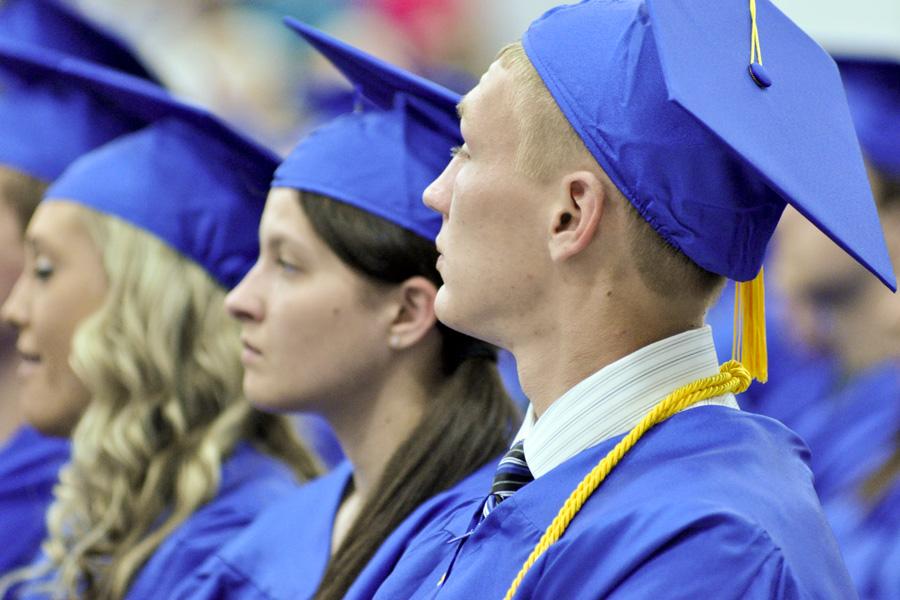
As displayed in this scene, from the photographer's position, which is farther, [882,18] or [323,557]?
[882,18]

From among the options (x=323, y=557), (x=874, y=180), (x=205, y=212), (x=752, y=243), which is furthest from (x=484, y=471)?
(x=874, y=180)

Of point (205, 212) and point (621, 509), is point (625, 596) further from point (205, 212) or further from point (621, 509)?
point (205, 212)

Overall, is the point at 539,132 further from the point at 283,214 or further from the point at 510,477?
the point at 283,214

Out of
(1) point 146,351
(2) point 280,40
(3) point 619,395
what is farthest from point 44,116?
(2) point 280,40

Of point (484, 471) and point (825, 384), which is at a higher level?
point (484, 471)

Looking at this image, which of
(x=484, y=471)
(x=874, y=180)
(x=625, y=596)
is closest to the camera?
(x=625, y=596)

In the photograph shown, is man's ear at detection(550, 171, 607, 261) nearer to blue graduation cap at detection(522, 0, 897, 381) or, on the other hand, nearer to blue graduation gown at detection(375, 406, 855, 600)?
blue graduation cap at detection(522, 0, 897, 381)

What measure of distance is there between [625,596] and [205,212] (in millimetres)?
1966

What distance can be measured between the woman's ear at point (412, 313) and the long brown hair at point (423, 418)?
2 cm

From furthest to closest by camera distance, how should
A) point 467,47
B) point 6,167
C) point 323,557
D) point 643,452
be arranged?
point 467,47 < point 6,167 < point 323,557 < point 643,452

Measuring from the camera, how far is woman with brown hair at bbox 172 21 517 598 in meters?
2.64

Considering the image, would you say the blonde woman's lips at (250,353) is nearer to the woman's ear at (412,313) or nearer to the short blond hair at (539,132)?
the woman's ear at (412,313)

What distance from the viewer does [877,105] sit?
14.2ft

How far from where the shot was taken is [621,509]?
Result: 1615 millimetres
